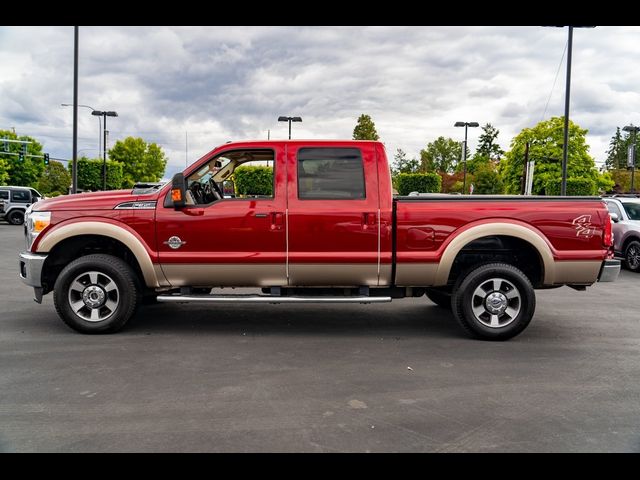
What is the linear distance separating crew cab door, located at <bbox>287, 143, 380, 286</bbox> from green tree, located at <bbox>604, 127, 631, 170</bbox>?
110m

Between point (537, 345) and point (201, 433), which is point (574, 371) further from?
point (201, 433)

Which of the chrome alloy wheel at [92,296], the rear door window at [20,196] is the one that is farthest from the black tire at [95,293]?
the rear door window at [20,196]

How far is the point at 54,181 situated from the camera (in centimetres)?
6731

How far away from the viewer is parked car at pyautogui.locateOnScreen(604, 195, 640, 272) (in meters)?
12.1

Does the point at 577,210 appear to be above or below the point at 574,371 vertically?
above

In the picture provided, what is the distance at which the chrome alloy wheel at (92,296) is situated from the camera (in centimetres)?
590

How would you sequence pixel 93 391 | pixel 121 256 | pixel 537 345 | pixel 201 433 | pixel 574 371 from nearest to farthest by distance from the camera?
pixel 201 433
pixel 93 391
pixel 574 371
pixel 537 345
pixel 121 256

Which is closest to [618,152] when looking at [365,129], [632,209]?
[365,129]

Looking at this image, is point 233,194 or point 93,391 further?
point 233,194

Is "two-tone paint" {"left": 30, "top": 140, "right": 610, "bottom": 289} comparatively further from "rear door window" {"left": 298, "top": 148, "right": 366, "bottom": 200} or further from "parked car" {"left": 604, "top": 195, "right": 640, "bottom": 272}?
"parked car" {"left": 604, "top": 195, "right": 640, "bottom": 272}

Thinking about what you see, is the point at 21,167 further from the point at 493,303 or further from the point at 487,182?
the point at 493,303
